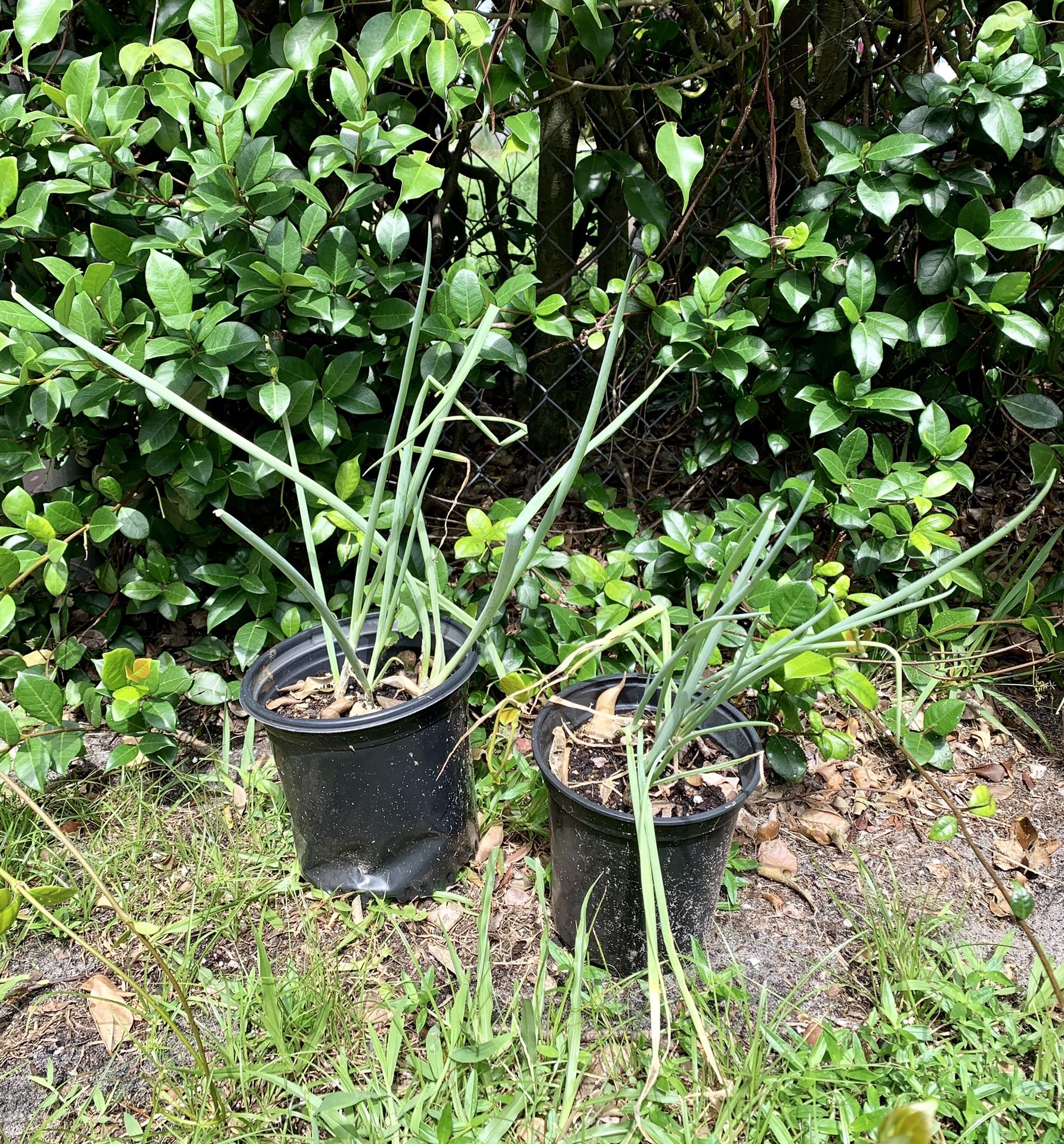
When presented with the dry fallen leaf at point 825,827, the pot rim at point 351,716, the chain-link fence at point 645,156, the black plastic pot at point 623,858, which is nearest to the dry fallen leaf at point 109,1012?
the pot rim at point 351,716

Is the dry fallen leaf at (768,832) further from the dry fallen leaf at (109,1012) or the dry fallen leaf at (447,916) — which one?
the dry fallen leaf at (109,1012)

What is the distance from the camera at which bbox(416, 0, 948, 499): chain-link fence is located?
1.71 meters

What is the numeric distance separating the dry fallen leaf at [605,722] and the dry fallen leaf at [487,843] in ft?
1.08

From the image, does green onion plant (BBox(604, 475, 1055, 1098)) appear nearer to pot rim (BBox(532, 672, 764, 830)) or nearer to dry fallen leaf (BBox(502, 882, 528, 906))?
pot rim (BBox(532, 672, 764, 830))

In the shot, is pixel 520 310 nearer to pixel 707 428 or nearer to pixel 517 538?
pixel 707 428

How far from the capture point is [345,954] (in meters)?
1.45

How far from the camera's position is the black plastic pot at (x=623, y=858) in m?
1.28

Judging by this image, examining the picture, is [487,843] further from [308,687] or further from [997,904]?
[997,904]

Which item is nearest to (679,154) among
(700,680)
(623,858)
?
(700,680)

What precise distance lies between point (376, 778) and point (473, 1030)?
1.31 feet

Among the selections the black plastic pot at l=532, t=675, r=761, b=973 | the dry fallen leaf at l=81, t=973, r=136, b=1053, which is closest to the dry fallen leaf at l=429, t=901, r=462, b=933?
the black plastic pot at l=532, t=675, r=761, b=973

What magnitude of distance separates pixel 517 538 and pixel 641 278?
35.4 inches

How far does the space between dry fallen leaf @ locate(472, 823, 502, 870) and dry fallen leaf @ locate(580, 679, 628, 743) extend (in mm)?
328

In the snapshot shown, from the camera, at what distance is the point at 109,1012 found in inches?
53.6
